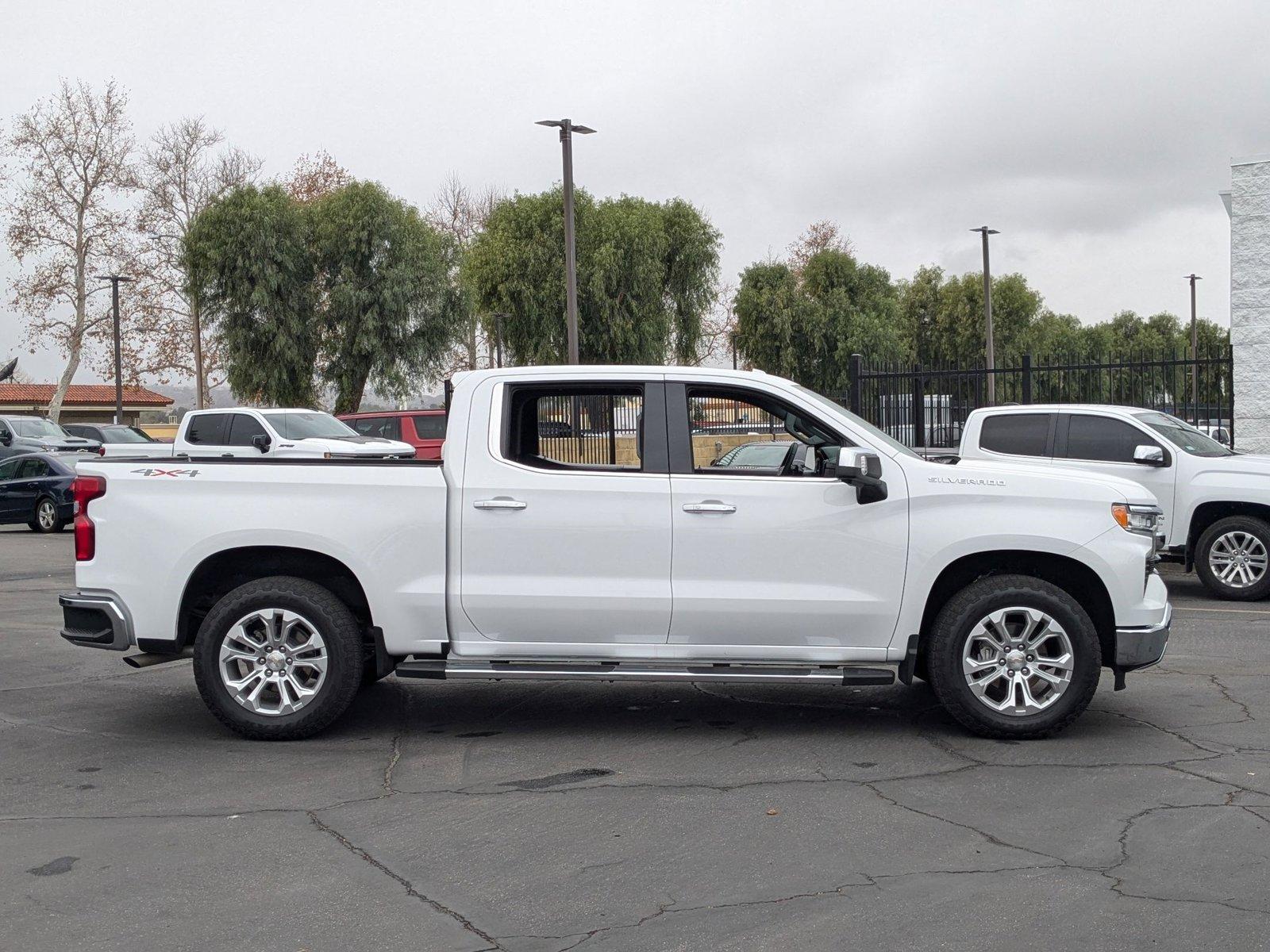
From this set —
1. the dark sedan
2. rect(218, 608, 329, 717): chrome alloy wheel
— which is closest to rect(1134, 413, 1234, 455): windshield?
rect(218, 608, 329, 717): chrome alloy wheel

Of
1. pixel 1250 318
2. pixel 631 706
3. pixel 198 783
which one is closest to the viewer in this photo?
pixel 198 783

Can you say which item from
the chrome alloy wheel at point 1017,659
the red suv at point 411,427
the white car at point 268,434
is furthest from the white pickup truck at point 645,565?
the red suv at point 411,427

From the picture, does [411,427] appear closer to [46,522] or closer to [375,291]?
[46,522]

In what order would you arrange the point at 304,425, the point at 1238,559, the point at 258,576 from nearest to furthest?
1. the point at 258,576
2. the point at 1238,559
3. the point at 304,425

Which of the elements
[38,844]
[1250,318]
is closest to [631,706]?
[38,844]

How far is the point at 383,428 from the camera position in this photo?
2798 cm

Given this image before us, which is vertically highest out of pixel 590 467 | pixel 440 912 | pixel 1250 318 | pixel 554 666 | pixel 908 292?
pixel 908 292

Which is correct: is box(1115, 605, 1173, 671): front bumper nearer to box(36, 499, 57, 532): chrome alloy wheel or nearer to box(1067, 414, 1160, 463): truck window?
box(1067, 414, 1160, 463): truck window

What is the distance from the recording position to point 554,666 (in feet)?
22.4

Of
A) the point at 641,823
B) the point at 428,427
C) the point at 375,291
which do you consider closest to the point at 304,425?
the point at 428,427

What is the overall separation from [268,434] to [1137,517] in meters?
18.9

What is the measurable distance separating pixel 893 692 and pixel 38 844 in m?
4.89

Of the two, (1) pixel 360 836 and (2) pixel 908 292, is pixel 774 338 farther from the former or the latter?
(1) pixel 360 836

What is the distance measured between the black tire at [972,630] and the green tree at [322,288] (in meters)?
42.0
